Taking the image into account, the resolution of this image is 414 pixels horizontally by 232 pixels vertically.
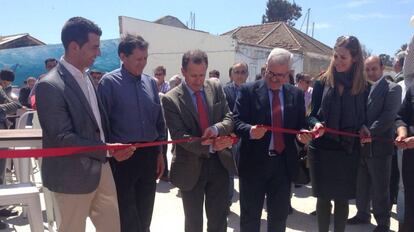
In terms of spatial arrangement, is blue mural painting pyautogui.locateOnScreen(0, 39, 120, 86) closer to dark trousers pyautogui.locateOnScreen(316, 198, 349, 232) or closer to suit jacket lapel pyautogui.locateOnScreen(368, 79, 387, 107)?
suit jacket lapel pyautogui.locateOnScreen(368, 79, 387, 107)

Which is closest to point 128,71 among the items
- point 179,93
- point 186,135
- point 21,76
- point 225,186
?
point 179,93

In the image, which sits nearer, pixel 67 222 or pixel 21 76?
pixel 67 222

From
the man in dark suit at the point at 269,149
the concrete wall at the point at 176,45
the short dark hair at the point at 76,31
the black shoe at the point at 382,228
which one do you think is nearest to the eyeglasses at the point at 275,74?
the man in dark suit at the point at 269,149

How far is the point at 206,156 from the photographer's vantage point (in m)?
3.19

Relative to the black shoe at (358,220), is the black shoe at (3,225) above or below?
above

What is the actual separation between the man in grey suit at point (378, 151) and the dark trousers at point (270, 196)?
86 centimetres

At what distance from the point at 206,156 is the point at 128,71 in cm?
96

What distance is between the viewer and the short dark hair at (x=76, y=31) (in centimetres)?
269

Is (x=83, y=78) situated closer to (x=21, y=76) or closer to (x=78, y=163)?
(x=78, y=163)

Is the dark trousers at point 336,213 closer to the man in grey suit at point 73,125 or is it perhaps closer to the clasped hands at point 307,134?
the clasped hands at point 307,134

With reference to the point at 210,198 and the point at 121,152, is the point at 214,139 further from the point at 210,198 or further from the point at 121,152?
the point at 121,152

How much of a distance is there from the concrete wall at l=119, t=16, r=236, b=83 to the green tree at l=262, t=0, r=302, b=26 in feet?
108

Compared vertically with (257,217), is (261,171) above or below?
above

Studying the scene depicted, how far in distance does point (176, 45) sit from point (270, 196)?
19949 mm
